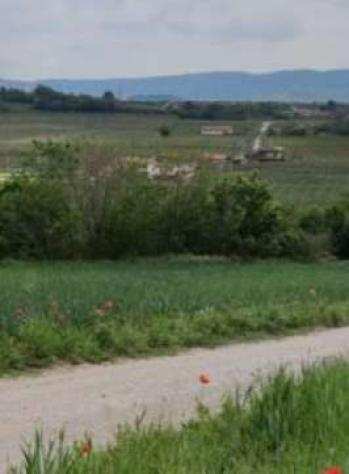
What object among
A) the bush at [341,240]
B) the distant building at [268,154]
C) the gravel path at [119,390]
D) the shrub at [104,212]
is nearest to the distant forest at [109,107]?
the distant building at [268,154]

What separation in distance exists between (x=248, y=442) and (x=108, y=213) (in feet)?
136

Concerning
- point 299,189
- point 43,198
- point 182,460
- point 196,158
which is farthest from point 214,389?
point 299,189

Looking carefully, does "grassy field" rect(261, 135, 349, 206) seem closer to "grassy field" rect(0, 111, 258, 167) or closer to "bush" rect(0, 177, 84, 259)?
"grassy field" rect(0, 111, 258, 167)

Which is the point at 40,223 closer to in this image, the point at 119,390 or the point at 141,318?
the point at 141,318

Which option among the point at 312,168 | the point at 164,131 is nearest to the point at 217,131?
the point at 164,131

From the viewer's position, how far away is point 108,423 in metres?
9.40

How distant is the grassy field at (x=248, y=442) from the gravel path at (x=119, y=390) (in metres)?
1.04

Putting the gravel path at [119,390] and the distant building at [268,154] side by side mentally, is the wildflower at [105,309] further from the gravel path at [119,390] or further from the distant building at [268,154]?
the distant building at [268,154]

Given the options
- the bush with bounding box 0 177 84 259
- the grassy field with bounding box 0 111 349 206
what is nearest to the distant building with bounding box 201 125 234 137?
the grassy field with bounding box 0 111 349 206

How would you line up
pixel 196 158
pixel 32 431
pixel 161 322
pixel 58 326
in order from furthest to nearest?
pixel 196 158
pixel 161 322
pixel 58 326
pixel 32 431

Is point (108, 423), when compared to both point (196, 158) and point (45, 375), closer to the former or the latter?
point (45, 375)

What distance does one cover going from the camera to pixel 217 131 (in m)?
136

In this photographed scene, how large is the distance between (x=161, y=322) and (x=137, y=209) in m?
32.4

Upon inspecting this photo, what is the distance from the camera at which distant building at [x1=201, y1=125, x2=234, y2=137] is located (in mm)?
131538
